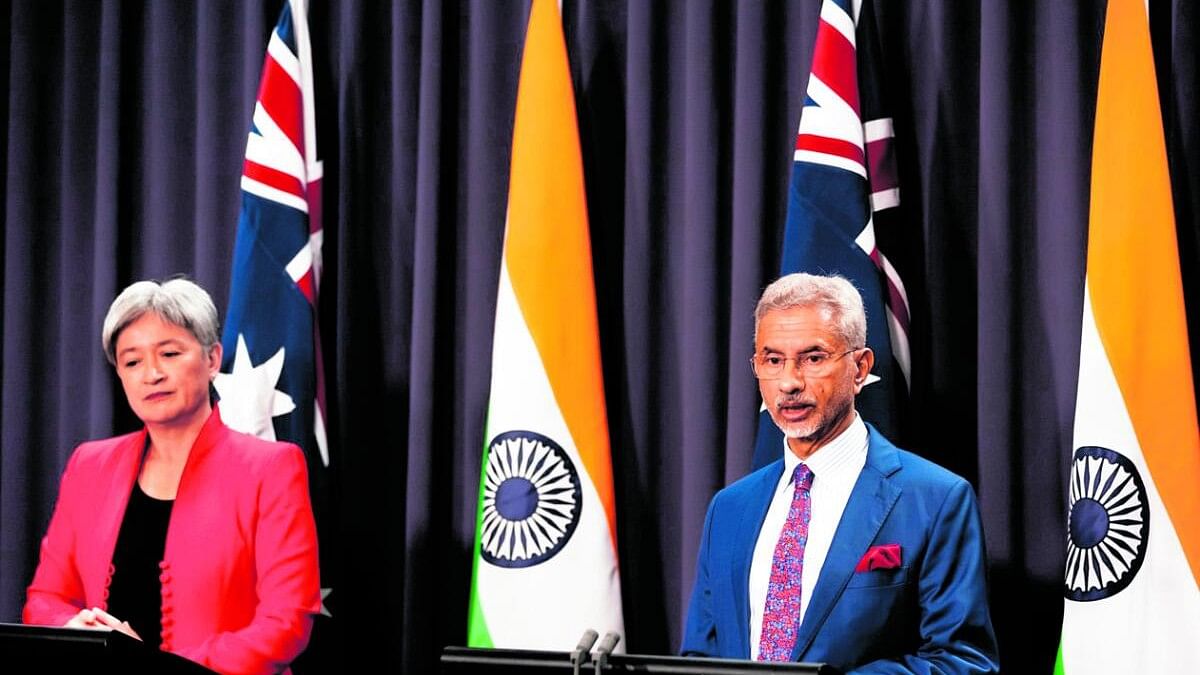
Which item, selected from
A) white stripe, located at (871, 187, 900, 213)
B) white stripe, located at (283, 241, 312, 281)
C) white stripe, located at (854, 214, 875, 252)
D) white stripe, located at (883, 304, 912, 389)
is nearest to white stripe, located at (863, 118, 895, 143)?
white stripe, located at (871, 187, 900, 213)

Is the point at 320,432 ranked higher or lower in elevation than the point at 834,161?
lower

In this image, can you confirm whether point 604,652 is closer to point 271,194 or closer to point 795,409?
point 795,409

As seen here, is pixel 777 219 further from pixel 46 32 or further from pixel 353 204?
pixel 46 32

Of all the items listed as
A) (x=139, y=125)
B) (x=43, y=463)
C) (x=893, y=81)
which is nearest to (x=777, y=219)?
(x=893, y=81)

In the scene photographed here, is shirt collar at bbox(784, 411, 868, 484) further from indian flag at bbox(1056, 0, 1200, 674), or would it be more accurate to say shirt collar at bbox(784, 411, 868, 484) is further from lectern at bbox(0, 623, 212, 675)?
lectern at bbox(0, 623, 212, 675)

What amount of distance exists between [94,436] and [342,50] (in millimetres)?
1431

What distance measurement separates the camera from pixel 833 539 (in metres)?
3.20

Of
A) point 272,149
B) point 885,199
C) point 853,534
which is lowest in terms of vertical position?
point 853,534

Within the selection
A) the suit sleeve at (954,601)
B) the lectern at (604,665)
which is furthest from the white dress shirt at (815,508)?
the lectern at (604,665)

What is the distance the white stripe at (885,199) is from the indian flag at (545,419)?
0.78m

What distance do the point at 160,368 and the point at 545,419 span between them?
1.00 metres

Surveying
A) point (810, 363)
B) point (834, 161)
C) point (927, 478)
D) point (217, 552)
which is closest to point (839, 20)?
point (834, 161)

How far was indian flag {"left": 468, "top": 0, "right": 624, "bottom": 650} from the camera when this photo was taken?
13.1ft

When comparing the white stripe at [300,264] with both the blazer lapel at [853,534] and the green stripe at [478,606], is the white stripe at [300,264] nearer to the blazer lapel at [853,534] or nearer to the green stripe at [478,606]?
the green stripe at [478,606]
